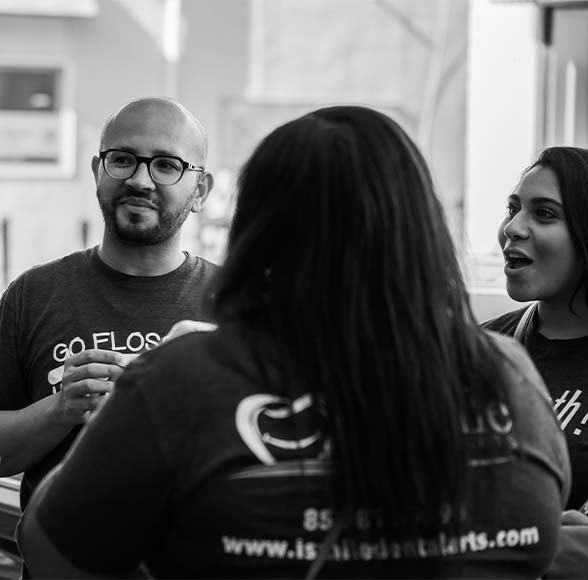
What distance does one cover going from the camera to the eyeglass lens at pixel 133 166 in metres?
2.08

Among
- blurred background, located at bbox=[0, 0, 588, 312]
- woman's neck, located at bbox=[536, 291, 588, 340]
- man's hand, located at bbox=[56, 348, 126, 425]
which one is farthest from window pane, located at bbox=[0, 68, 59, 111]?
man's hand, located at bbox=[56, 348, 126, 425]

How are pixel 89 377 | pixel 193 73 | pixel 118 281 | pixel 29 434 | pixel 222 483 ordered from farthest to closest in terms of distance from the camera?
pixel 193 73
pixel 118 281
pixel 29 434
pixel 89 377
pixel 222 483

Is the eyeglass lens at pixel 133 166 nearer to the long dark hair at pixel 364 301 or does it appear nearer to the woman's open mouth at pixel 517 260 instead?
the woman's open mouth at pixel 517 260

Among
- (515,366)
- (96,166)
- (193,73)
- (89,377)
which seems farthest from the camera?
(193,73)

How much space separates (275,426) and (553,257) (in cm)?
116

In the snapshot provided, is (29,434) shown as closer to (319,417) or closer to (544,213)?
(319,417)

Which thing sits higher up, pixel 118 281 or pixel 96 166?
pixel 96 166

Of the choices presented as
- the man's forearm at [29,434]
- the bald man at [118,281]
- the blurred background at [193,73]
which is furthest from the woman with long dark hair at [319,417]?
the blurred background at [193,73]

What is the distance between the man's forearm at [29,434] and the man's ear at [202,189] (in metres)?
0.54

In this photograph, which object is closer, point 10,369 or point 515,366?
point 515,366

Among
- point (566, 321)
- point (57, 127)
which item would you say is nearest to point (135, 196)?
point (566, 321)

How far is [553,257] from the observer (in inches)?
82.3

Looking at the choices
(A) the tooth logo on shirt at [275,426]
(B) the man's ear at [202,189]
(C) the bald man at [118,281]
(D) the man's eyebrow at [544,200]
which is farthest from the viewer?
(B) the man's ear at [202,189]

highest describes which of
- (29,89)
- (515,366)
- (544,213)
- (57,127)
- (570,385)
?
(29,89)
